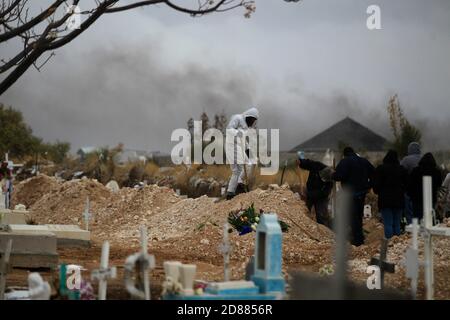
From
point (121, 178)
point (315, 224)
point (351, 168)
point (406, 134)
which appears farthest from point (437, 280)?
point (121, 178)

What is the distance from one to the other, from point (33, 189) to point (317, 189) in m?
19.2

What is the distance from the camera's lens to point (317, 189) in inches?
735

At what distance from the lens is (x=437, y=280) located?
1259 centimetres

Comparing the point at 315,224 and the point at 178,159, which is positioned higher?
the point at 178,159

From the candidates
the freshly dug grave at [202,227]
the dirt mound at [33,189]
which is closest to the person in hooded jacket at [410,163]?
the freshly dug grave at [202,227]

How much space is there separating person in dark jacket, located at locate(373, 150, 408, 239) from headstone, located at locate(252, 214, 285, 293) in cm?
789

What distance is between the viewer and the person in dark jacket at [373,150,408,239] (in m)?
15.8

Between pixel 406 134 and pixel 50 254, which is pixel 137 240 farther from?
pixel 406 134

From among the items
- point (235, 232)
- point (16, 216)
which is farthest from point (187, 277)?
point (16, 216)

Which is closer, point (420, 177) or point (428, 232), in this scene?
point (428, 232)

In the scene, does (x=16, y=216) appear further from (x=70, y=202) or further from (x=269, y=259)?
(x=269, y=259)

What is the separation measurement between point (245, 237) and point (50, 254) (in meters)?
4.86
